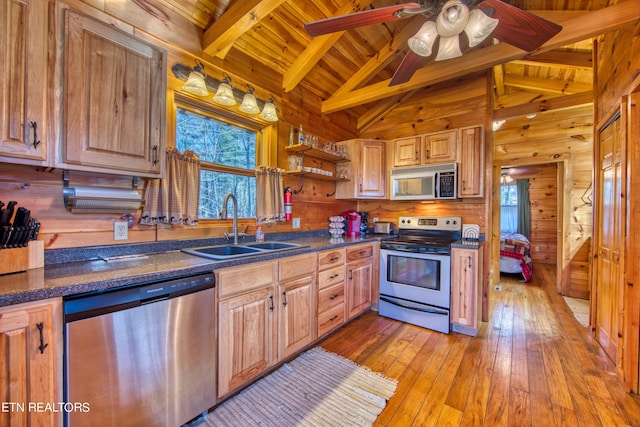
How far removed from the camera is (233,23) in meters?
1.97

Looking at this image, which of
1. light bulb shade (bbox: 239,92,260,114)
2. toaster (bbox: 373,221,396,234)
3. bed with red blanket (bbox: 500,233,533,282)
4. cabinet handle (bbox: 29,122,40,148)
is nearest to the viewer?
cabinet handle (bbox: 29,122,40,148)

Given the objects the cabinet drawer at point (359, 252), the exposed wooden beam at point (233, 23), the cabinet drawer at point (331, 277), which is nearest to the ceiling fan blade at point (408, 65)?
the exposed wooden beam at point (233, 23)

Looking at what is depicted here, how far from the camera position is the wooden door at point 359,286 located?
108 inches

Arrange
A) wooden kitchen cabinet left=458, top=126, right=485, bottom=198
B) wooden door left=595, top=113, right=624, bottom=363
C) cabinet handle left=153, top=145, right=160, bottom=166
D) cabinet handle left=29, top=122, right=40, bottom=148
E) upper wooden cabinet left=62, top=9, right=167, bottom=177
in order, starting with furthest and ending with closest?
wooden kitchen cabinet left=458, top=126, right=485, bottom=198, wooden door left=595, top=113, right=624, bottom=363, cabinet handle left=153, top=145, right=160, bottom=166, upper wooden cabinet left=62, top=9, right=167, bottom=177, cabinet handle left=29, top=122, right=40, bottom=148

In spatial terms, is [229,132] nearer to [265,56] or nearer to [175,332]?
[265,56]

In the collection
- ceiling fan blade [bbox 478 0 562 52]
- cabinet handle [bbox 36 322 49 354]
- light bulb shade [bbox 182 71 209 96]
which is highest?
ceiling fan blade [bbox 478 0 562 52]

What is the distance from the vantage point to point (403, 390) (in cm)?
182

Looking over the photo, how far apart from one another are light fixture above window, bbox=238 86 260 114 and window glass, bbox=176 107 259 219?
8.7 inches

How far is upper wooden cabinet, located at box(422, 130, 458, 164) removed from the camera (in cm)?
301

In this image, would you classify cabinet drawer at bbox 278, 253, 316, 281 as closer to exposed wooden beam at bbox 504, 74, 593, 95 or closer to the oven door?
the oven door

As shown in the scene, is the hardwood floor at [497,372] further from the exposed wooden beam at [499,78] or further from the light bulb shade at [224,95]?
the exposed wooden beam at [499,78]

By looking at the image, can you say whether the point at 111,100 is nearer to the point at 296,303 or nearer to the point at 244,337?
the point at 244,337

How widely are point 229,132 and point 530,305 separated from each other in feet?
14.4

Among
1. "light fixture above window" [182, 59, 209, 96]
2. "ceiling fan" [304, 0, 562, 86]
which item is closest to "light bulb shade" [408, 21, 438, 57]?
"ceiling fan" [304, 0, 562, 86]
